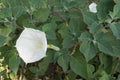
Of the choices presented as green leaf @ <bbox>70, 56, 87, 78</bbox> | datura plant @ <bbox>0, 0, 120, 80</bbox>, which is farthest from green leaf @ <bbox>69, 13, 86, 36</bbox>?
Answer: green leaf @ <bbox>70, 56, 87, 78</bbox>

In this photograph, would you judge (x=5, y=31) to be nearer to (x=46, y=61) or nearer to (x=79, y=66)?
(x=46, y=61)

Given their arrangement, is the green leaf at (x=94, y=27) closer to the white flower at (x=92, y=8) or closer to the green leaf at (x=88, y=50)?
the green leaf at (x=88, y=50)

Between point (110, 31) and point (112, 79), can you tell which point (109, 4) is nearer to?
point (110, 31)

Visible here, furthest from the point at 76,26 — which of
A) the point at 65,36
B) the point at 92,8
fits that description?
the point at 92,8

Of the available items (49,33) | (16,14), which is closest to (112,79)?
(49,33)

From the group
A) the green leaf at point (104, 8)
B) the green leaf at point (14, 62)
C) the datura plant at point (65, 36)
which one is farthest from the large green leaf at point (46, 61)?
the green leaf at point (104, 8)

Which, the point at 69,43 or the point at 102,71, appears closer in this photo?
the point at 69,43
